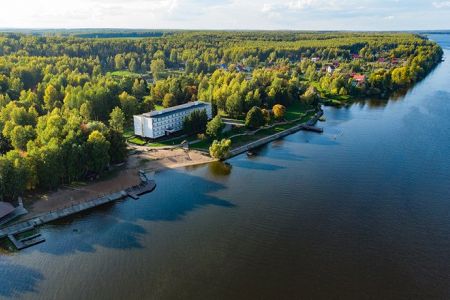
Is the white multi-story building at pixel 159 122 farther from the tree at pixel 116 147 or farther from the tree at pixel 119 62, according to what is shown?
the tree at pixel 119 62

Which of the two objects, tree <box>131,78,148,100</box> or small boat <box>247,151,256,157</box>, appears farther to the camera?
tree <box>131,78,148,100</box>

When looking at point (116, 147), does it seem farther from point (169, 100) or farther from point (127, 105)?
point (169, 100)

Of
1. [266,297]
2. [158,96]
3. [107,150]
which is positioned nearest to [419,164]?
[266,297]

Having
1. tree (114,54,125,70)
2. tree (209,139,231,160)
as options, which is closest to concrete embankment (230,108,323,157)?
tree (209,139,231,160)

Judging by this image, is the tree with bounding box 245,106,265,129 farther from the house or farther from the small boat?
the house

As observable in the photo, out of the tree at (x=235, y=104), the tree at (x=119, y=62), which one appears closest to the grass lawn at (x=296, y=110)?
the tree at (x=235, y=104)
